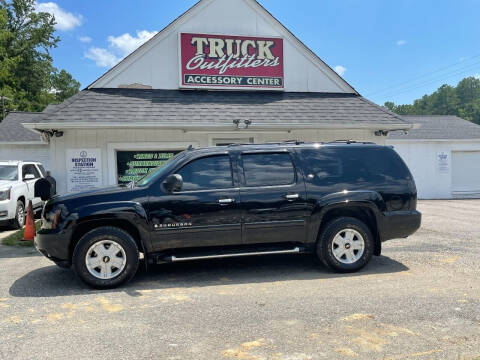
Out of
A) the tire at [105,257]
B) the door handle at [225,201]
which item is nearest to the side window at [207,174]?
the door handle at [225,201]

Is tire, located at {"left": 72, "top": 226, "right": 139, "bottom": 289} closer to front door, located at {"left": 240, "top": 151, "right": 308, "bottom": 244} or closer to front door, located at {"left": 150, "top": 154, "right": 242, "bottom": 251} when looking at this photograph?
front door, located at {"left": 150, "top": 154, "right": 242, "bottom": 251}

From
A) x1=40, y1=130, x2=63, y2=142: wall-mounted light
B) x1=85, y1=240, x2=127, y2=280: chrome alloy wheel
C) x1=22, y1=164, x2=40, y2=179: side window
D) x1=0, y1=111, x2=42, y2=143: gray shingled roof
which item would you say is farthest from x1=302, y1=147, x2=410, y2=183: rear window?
x1=0, y1=111, x2=42, y2=143: gray shingled roof

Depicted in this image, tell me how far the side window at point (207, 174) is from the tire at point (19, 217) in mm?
6873

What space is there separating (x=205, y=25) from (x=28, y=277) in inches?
315

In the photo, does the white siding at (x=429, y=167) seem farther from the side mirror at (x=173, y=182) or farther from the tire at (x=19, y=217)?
the tire at (x=19, y=217)

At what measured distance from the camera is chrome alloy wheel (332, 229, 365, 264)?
17.6ft

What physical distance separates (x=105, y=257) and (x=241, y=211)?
73.0 inches

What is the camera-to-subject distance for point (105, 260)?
4836 mm

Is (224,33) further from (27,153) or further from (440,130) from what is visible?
(440,130)

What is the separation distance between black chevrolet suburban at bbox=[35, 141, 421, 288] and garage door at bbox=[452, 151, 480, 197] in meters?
13.9

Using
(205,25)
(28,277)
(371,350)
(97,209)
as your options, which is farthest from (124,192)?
(205,25)

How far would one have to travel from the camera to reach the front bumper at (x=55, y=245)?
188 inches

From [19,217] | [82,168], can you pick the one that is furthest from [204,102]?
[19,217]

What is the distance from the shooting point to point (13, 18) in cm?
3531
